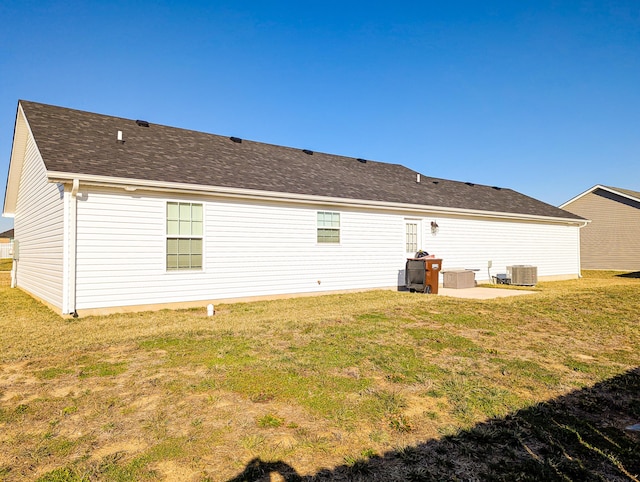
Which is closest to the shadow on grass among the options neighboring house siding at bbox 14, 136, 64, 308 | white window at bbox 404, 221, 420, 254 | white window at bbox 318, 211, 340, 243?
neighboring house siding at bbox 14, 136, 64, 308

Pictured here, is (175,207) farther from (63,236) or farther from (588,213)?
(588,213)

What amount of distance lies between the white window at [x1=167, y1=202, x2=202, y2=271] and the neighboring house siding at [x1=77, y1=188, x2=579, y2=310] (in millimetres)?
160

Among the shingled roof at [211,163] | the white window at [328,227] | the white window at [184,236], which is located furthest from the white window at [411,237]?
the white window at [184,236]

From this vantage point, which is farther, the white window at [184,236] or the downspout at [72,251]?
the white window at [184,236]

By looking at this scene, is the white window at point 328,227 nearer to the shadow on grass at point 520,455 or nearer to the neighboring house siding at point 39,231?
Result: the neighboring house siding at point 39,231

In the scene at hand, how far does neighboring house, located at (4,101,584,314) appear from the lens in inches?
331

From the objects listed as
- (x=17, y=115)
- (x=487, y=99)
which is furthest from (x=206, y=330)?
(x=487, y=99)

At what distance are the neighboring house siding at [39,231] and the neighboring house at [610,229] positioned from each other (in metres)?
30.2

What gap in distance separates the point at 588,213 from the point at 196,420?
31.1 meters

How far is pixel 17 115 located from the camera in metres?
11.6

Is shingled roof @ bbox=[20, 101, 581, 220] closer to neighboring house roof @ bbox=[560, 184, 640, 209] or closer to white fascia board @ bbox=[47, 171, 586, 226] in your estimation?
white fascia board @ bbox=[47, 171, 586, 226]

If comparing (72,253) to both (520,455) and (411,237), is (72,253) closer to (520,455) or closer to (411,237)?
(520,455)

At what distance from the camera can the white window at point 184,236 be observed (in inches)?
364

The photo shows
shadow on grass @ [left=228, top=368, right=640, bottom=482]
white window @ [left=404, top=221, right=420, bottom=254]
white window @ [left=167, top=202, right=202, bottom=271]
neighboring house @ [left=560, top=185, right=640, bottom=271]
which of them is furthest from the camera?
neighboring house @ [left=560, top=185, right=640, bottom=271]
